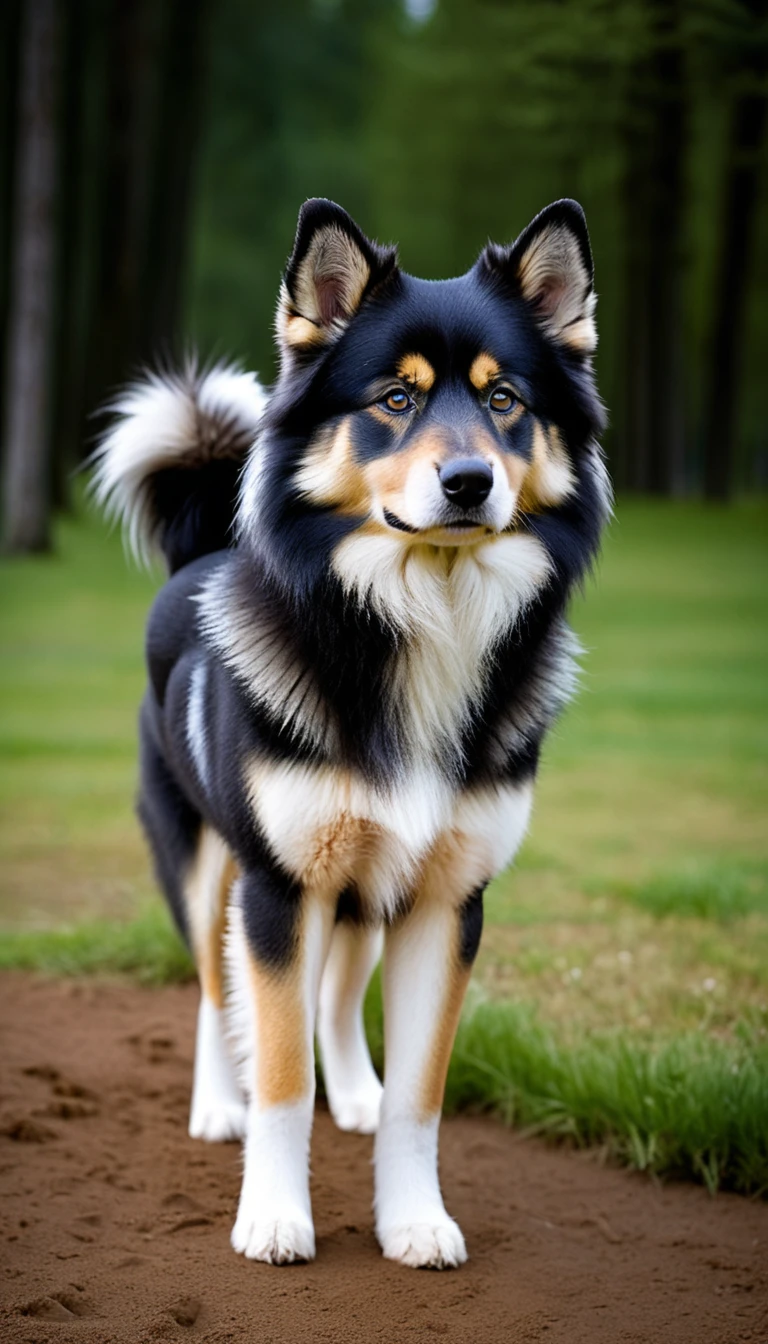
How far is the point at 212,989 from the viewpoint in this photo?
385cm

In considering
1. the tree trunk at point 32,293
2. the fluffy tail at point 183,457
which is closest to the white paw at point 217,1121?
the fluffy tail at point 183,457

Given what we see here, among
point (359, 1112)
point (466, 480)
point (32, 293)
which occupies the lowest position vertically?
point (359, 1112)

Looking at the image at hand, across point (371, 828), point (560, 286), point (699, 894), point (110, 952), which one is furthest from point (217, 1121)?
point (699, 894)

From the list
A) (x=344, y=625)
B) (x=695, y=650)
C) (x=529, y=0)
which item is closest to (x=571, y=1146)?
(x=344, y=625)

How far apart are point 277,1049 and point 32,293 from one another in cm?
1213

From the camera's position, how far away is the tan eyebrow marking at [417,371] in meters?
2.97

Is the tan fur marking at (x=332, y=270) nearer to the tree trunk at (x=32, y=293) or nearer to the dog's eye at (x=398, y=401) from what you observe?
the dog's eye at (x=398, y=401)

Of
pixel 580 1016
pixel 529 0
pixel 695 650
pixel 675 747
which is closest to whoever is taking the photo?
pixel 580 1016

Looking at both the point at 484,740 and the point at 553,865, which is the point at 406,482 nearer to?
the point at 484,740

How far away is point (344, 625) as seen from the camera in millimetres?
3074

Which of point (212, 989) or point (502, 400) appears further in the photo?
point (212, 989)

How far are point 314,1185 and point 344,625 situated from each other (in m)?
1.54

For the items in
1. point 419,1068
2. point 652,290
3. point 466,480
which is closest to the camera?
point 466,480

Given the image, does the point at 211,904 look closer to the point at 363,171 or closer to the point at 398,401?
the point at 398,401
